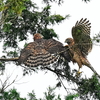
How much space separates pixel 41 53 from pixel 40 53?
0.02 metres

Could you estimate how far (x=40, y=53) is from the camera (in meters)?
6.12

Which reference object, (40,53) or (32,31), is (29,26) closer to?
(32,31)

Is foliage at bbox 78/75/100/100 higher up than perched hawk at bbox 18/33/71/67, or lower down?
lower down

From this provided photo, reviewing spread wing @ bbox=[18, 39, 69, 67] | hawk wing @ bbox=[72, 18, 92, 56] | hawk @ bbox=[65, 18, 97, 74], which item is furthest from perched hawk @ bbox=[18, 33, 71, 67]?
hawk wing @ bbox=[72, 18, 92, 56]

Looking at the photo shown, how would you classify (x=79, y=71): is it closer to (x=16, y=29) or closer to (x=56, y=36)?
(x=56, y=36)

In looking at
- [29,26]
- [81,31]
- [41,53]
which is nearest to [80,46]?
[81,31]

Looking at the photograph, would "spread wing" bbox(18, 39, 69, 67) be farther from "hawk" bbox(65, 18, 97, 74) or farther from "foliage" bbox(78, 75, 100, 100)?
"foliage" bbox(78, 75, 100, 100)

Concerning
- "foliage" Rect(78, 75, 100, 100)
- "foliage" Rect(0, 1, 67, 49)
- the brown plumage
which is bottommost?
"foliage" Rect(78, 75, 100, 100)

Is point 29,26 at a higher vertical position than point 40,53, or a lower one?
higher

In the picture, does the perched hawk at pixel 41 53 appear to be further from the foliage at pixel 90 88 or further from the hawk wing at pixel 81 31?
the foliage at pixel 90 88

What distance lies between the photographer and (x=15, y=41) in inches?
328

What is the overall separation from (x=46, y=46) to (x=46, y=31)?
1.61 metres

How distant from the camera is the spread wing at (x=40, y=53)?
5.89 metres

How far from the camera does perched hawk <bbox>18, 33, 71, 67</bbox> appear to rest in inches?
232
